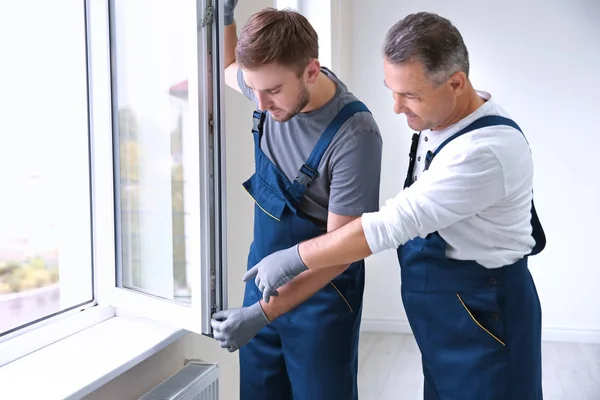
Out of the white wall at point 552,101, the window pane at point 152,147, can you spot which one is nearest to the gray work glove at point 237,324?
the window pane at point 152,147

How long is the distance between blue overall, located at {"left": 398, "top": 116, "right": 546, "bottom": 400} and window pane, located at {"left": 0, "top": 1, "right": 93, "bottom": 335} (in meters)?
0.97

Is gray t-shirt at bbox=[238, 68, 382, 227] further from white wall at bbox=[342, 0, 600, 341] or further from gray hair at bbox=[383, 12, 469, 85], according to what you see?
white wall at bbox=[342, 0, 600, 341]

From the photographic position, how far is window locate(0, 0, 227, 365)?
144 cm

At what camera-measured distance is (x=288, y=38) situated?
1.36m

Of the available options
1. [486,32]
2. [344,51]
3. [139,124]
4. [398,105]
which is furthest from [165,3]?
[486,32]

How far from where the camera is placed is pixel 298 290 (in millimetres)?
1490

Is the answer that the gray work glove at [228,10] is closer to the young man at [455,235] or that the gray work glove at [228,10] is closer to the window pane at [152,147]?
the window pane at [152,147]

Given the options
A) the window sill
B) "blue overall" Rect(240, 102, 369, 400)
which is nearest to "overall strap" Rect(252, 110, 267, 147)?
"blue overall" Rect(240, 102, 369, 400)

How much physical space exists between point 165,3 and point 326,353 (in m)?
0.96

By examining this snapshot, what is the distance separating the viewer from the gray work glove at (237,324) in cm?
144

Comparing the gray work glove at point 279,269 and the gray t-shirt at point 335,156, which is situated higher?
the gray t-shirt at point 335,156

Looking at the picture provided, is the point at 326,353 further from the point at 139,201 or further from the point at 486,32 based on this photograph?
the point at 486,32

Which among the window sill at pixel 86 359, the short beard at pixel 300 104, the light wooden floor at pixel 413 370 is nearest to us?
the window sill at pixel 86 359

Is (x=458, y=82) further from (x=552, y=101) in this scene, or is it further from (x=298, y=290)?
(x=552, y=101)
